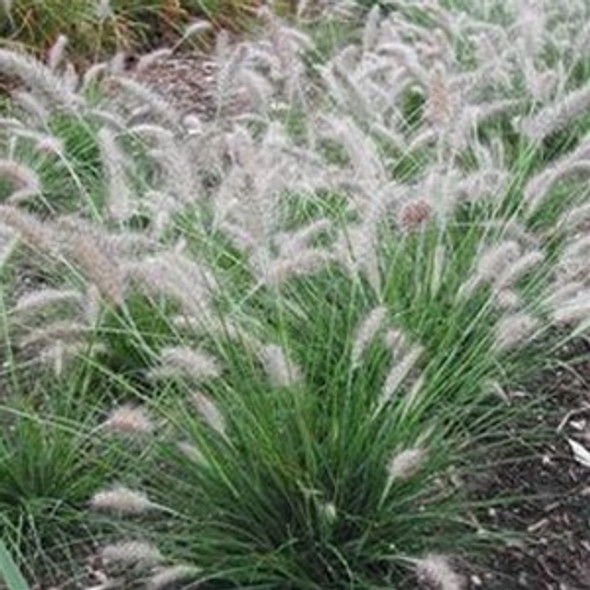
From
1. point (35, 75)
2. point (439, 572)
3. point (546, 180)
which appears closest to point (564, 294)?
point (546, 180)

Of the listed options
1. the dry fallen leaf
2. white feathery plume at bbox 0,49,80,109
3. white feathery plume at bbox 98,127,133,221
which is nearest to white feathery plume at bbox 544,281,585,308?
the dry fallen leaf

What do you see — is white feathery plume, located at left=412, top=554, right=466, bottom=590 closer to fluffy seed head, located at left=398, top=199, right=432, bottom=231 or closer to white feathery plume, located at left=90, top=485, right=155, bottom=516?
white feathery plume, located at left=90, top=485, right=155, bottom=516

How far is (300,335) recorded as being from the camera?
308 centimetres

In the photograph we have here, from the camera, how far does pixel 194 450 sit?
255 centimetres

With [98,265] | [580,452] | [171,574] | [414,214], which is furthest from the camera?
[580,452]

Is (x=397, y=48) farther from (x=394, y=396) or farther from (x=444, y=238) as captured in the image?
(x=394, y=396)

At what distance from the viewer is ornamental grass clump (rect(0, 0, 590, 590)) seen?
8.47ft

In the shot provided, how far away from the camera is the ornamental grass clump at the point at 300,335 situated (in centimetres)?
258

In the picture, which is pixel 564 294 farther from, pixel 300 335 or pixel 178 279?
pixel 178 279

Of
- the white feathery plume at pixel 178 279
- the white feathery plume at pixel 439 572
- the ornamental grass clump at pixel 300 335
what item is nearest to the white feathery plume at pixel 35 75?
the ornamental grass clump at pixel 300 335

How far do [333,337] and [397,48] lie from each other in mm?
1332

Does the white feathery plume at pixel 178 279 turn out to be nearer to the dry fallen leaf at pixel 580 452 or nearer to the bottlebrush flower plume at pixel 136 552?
the bottlebrush flower plume at pixel 136 552

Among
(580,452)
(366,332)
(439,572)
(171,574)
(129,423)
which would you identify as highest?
(366,332)

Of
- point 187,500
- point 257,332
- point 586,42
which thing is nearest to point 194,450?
point 187,500
